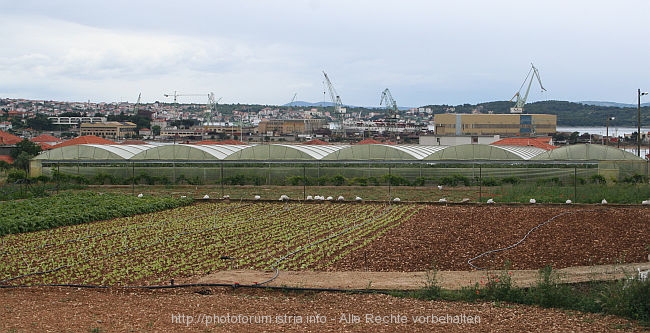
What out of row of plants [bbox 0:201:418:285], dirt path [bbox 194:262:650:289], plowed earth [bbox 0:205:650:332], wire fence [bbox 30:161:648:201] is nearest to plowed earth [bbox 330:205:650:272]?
plowed earth [bbox 0:205:650:332]

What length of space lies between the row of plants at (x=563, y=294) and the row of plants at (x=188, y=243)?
366 centimetres

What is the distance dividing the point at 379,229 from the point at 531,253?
5287mm

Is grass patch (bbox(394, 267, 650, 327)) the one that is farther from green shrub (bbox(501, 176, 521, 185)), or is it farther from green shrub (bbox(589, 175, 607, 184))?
green shrub (bbox(589, 175, 607, 184))

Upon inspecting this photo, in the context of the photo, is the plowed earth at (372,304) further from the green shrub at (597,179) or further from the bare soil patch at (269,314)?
the green shrub at (597,179)

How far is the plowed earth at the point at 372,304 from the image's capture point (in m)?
9.42

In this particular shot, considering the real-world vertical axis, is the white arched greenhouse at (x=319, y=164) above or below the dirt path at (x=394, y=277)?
above

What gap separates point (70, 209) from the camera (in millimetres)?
22047

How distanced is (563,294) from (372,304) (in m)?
2.81

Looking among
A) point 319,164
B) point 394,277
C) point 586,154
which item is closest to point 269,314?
point 394,277

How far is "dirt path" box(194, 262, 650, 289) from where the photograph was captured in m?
12.0

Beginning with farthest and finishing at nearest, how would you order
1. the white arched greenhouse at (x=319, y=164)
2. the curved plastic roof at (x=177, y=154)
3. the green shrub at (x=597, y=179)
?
the curved plastic roof at (x=177, y=154) → the white arched greenhouse at (x=319, y=164) → the green shrub at (x=597, y=179)

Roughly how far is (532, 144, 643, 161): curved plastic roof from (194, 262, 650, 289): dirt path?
2213cm

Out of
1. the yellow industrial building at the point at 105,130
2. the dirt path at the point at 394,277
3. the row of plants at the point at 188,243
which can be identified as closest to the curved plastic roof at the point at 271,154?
the row of plants at the point at 188,243

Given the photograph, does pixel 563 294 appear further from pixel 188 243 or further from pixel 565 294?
pixel 188 243
